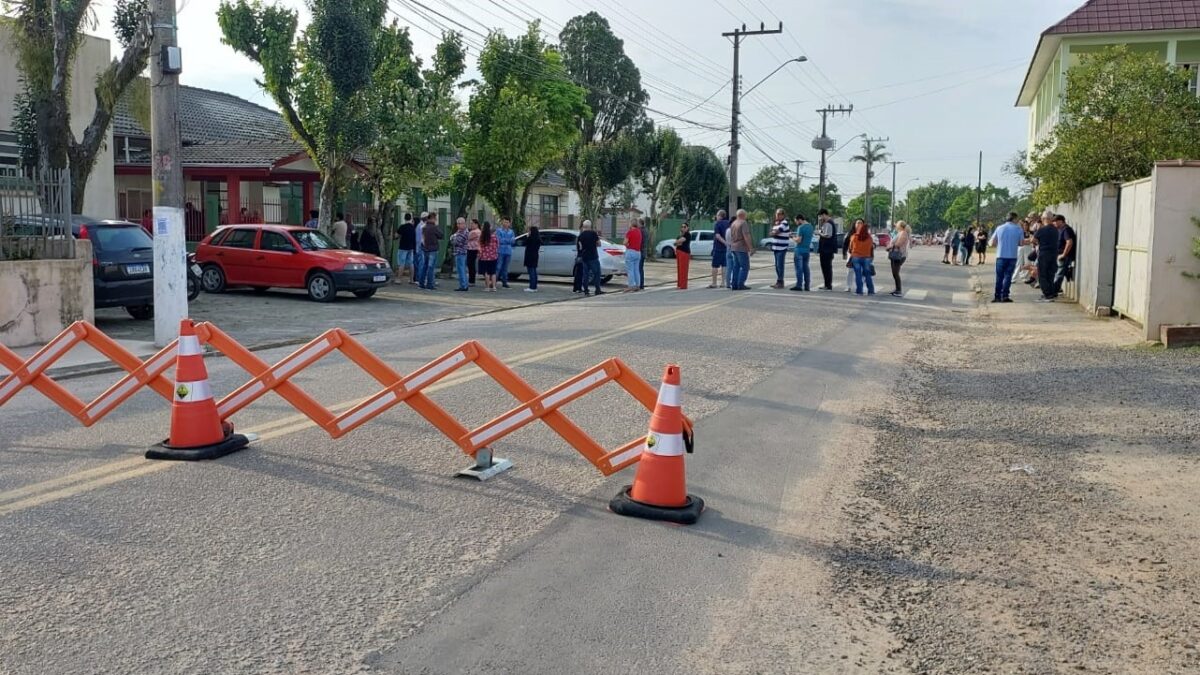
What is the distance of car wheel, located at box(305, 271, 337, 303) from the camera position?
1959cm

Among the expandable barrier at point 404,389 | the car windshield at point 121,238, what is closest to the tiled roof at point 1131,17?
the car windshield at point 121,238

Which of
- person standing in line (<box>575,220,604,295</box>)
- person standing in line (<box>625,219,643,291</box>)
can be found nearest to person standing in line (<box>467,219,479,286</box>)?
person standing in line (<box>575,220,604,295</box>)

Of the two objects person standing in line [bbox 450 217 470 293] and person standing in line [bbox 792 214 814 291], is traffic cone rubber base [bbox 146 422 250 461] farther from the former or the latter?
person standing in line [bbox 450 217 470 293]

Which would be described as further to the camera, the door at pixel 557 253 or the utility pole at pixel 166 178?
the door at pixel 557 253

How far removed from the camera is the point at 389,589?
4547mm

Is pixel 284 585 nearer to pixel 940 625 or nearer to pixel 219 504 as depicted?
pixel 219 504

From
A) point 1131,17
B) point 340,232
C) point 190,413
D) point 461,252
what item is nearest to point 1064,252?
point 461,252

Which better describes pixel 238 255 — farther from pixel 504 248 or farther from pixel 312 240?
pixel 504 248

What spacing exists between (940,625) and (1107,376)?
724 centimetres

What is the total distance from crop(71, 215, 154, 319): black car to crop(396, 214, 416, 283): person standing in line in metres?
8.90

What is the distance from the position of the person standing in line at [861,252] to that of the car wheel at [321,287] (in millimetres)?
10218

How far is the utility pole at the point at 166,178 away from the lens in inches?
498

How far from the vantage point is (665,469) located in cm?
562

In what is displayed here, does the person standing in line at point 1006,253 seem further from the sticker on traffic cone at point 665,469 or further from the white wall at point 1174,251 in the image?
the sticker on traffic cone at point 665,469
